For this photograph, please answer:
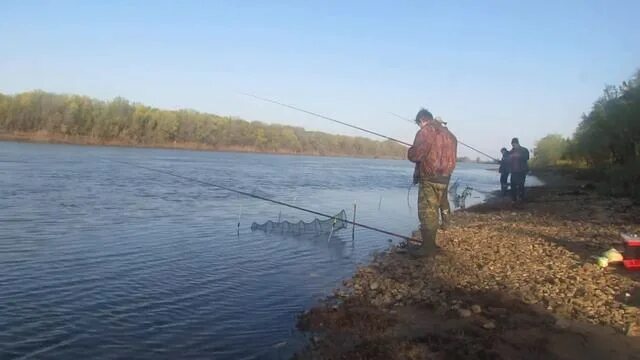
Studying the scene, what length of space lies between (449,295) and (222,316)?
146 inches

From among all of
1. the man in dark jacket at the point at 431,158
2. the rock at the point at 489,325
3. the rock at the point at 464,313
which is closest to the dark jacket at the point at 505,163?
the man in dark jacket at the point at 431,158

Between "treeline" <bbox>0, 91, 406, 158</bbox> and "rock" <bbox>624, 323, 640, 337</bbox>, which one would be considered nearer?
"rock" <bbox>624, 323, 640, 337</bbox>

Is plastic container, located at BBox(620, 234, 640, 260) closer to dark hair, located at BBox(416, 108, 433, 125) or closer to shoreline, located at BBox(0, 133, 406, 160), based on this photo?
dark hair, located at BBox(416, 108, 433, 125)

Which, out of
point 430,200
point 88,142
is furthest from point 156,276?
point 88,142

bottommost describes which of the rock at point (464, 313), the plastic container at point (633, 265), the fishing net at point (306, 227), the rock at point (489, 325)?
the fishing net at point (306, 227)

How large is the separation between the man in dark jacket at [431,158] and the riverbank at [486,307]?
56.8 inches

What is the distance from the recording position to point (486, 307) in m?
7.89

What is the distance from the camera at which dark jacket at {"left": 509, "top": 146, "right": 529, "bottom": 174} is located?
75.2ft

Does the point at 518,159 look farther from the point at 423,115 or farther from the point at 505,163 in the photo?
the point at 423,115

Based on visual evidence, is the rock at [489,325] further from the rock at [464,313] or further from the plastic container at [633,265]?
the plastic container at [633,265]

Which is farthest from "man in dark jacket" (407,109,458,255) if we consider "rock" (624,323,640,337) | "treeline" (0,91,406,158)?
"treeline" (0,91,406,158)

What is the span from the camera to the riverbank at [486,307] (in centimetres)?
640

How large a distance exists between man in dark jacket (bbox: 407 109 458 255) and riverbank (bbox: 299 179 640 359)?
1442 mm

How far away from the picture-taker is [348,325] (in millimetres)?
7895
